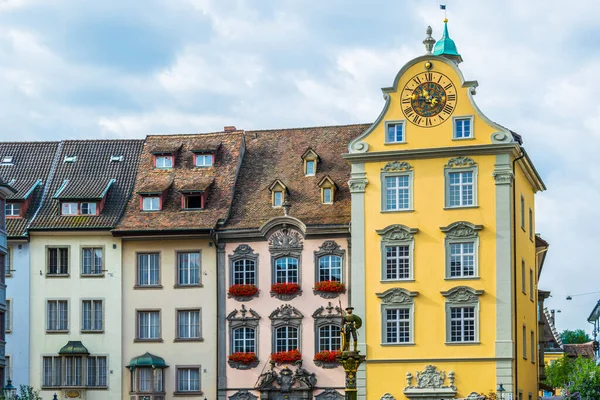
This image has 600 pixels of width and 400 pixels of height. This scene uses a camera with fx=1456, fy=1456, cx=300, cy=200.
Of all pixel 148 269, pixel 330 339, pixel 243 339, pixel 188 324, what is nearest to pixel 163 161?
pixel 148 269

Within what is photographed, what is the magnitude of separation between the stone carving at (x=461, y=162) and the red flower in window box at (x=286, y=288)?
985cm

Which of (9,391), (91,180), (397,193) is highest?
(91,180)

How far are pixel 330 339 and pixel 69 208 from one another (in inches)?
611

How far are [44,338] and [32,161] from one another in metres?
10.5

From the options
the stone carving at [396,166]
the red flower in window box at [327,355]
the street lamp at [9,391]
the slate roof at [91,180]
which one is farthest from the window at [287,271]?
the street lamp at [9,391]

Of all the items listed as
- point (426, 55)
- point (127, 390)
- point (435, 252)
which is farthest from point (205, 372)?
point (426, 55)

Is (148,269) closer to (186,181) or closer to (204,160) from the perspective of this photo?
Answer: (186,181)

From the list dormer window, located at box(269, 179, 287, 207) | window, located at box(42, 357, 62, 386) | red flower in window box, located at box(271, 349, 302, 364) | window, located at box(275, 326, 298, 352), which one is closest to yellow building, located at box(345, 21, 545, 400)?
red flower in window box, located at box(271, 349, 302, 364)

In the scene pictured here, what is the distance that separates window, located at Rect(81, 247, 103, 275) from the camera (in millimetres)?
75188

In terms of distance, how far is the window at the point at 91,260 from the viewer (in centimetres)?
7519

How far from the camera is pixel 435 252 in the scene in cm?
6969

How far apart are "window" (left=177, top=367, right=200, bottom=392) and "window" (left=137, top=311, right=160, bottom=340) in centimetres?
233

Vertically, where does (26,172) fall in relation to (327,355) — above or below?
above

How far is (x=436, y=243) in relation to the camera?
69.7m
